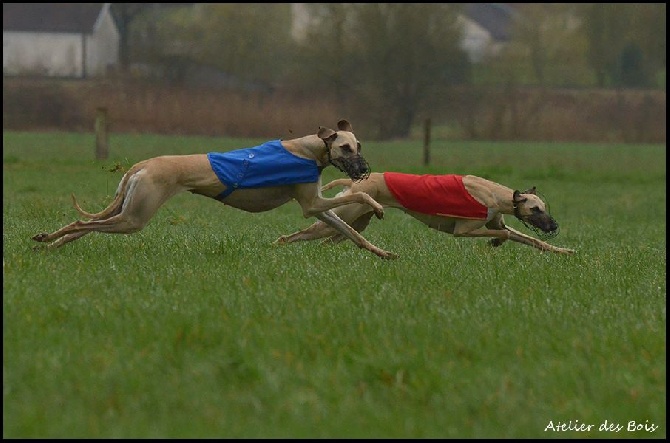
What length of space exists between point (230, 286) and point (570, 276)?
232cm

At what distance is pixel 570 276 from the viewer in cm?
809

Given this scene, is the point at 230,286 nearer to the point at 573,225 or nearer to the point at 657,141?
the point at 573,225

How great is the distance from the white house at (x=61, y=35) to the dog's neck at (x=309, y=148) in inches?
2228

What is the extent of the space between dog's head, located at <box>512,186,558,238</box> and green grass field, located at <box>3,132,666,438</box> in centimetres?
45

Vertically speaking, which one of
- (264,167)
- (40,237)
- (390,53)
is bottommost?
(40,237)

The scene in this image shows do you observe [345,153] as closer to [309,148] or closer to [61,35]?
[309,148]

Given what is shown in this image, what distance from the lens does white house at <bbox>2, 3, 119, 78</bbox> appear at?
66.5m

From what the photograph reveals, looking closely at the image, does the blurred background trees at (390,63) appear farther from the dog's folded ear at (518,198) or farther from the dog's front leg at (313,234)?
A: the dog's front leg at (313,234)

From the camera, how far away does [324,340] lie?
5.61 metres

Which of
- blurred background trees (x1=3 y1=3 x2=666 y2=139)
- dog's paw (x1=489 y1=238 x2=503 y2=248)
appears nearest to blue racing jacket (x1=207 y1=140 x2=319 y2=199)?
dog's paw (x1=489 y1=238 x2=503 y2=248)

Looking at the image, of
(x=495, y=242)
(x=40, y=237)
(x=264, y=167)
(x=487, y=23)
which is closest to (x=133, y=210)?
(x=40, y=237)

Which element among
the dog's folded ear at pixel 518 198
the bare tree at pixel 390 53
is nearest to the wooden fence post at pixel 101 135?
the dog's folded ear at pixel 518 198

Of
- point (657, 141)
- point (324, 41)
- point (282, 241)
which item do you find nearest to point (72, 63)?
point (324, 41)

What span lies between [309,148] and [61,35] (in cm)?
6192
